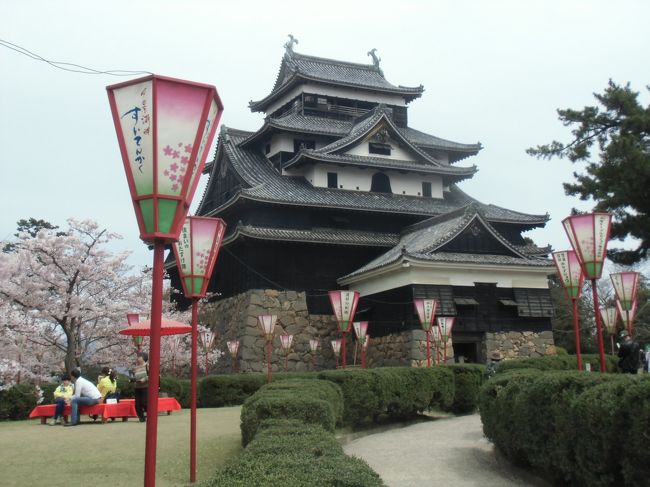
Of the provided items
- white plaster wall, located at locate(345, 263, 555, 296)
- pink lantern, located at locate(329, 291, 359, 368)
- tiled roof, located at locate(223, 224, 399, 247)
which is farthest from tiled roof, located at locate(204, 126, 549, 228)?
pink lantern, located at locate(329, 291, 359, 368)

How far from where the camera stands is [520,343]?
25641 millimetres

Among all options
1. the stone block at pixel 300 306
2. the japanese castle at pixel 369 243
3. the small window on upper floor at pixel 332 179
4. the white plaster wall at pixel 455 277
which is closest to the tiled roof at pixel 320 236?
the japanese castle at pixel 369 243

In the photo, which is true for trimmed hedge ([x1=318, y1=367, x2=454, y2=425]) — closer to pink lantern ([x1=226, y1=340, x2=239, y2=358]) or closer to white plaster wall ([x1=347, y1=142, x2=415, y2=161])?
pink lantern ([x1=226, y1=340, x2=239, y2=358])

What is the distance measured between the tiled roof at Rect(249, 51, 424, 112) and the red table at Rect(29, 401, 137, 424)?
933 inches

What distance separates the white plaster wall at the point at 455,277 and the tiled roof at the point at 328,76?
13520 mm

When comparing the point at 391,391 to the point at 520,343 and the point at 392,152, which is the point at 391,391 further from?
the point at 392,152

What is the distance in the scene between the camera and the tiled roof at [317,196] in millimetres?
27391

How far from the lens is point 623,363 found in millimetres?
14547

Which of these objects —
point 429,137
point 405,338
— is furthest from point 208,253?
point 429,137

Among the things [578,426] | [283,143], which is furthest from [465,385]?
[283,143]

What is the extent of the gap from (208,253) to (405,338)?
16847 millimetres

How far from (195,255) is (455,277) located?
17.7m

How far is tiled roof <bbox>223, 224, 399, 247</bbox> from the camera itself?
2555 cm

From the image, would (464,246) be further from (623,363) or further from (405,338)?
(623,363)
